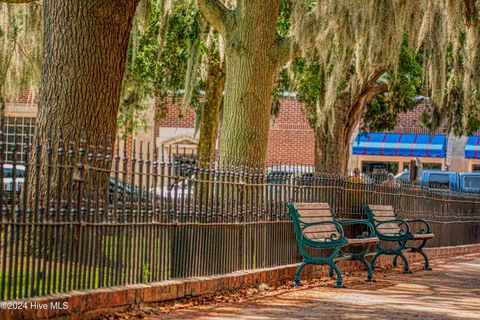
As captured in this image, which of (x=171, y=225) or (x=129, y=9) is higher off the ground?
(x=129, y=9)

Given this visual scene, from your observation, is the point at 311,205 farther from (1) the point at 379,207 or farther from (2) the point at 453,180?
(2) the point at 453,180

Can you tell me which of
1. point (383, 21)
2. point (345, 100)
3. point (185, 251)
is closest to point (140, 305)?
point (185, 251)

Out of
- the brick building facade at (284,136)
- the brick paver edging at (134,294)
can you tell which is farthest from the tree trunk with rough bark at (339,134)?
the brick building facade at (284,136)

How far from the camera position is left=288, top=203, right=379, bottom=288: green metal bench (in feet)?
40.6

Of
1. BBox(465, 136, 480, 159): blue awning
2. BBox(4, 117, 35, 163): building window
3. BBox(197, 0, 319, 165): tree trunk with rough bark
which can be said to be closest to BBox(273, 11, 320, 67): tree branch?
BBox(197, 0, 319, 165): tree trunk with rough bark

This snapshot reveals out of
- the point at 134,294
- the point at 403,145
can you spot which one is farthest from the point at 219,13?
the point at 403,145

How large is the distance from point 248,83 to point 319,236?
2.99 m

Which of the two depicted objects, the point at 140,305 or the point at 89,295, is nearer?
the point at 89,295

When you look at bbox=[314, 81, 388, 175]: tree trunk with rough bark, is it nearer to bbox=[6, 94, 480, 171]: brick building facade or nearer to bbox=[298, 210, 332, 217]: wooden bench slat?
bbox=[298, 210, 332, 217]: wooden bench slat

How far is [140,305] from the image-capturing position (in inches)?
364

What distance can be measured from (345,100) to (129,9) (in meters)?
15.7

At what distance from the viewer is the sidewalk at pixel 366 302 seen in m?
9.51

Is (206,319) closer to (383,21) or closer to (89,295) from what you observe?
(89,295)

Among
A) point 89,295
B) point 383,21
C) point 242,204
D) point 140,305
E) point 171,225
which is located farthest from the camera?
point 383,21
